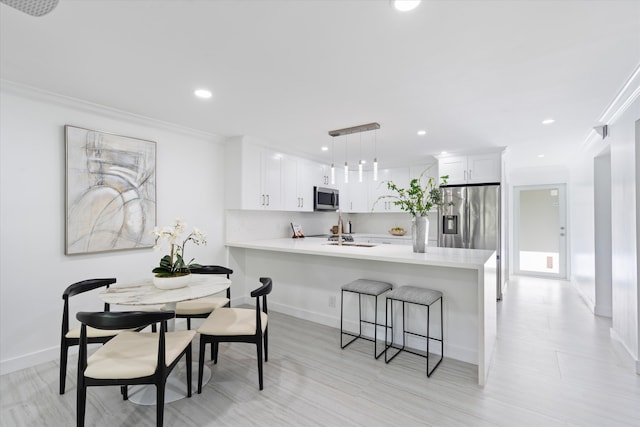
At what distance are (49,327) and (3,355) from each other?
321mm

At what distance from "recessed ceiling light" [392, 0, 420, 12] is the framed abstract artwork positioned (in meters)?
2.96

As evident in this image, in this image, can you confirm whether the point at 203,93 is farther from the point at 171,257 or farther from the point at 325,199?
the point at 325,199

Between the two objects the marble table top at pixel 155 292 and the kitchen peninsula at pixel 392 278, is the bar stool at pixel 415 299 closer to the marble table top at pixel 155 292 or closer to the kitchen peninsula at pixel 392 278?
the kitchen peninsula at pixel 392 278

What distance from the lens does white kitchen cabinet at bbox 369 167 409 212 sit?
5.83 metres

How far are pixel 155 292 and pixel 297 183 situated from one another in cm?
314

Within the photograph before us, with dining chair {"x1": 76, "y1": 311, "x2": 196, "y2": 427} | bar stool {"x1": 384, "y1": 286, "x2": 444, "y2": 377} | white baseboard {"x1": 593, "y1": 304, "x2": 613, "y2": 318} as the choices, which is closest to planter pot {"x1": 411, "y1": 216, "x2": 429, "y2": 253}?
bar stool {"x1": 384, "y1": 286, "x2": 444, "y2": 377}

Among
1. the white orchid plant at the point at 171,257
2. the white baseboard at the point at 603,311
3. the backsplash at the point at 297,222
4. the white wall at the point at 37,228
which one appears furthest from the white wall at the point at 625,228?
the white wall at the point at 37,228

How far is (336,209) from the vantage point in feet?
19.3

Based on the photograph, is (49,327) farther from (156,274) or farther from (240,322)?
(240,322)

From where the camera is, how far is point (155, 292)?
2178 millimetres

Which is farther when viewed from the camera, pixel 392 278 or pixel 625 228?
pixel 392 278

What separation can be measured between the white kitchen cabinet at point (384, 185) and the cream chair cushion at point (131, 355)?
4472 mm

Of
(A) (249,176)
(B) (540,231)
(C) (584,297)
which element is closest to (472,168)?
(C) (584,297)

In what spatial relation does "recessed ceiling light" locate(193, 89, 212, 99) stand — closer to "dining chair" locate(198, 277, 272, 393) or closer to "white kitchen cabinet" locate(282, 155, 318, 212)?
"dining chair" locate(198, 277, 272, 393)
